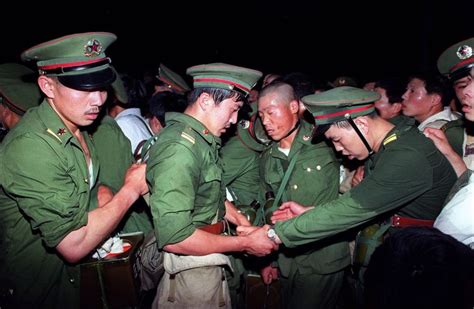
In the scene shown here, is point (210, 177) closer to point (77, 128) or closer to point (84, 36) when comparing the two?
point (77, 128)

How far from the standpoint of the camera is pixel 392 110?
5.21m

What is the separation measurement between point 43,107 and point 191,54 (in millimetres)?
14186

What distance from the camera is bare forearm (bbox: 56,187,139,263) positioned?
6.83 ft

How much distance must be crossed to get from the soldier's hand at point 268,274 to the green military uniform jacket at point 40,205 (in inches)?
75.4

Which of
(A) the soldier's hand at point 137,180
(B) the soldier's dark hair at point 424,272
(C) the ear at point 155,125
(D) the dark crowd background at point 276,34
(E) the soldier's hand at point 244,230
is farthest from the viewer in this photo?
(D) the dark crowd background at point 276,34

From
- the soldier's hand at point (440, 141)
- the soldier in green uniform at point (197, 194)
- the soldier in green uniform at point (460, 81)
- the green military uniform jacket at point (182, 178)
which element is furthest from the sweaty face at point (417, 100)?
the green military uniform jacket at point (182, 178)

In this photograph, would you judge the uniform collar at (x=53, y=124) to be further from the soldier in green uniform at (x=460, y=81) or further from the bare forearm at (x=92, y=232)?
the soldier in green uniform at (x=460, y=81)

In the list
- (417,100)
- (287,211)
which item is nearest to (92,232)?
(287,211)

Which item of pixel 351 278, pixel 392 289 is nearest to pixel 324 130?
pixel 392 289

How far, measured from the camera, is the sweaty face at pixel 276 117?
360 cm

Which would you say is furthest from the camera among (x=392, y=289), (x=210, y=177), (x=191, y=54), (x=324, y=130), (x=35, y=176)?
(x=191, y=54)

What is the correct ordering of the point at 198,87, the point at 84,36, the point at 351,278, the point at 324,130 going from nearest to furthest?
the point at 84,36 < the point at 198,87 < the point at 324,130 < the point at 351,278

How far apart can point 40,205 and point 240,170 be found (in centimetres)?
226

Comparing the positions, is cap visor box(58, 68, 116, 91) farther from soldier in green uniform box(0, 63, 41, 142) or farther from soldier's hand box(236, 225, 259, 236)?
soldier's hand box(236, 225, 259, 236)
